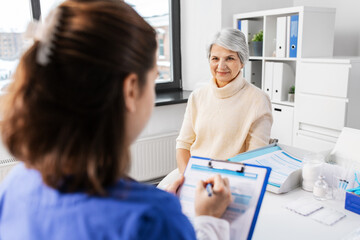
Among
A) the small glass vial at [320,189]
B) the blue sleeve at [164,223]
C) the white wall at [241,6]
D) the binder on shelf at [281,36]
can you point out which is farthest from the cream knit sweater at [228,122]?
the white wall at [241,6]

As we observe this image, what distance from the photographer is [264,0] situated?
11.1ft

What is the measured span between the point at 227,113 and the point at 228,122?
5 cm

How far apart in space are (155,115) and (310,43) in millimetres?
1471

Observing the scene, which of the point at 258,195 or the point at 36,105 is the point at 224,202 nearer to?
the point at 258,195

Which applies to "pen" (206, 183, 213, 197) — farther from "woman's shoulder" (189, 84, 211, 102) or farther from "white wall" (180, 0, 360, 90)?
"white wall" (180, 0, 360, 90)

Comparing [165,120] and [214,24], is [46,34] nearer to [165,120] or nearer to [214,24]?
[165,120]

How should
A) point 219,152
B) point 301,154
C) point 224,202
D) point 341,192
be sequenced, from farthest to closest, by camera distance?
point 219,152 < point 301,154 < point 341,192 < point 224,202

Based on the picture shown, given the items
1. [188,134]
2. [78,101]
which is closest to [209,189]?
[78,101]

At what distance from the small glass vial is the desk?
0.10ft

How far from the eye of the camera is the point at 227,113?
1.92 meters

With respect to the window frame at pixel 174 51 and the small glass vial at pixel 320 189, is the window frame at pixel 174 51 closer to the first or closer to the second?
the window frame at pixel 174 51

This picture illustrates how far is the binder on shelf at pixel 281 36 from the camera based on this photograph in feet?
9.43

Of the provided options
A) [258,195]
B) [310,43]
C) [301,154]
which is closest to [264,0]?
[310,43]

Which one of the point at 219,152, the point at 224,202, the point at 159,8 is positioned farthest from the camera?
the point at 159,8
